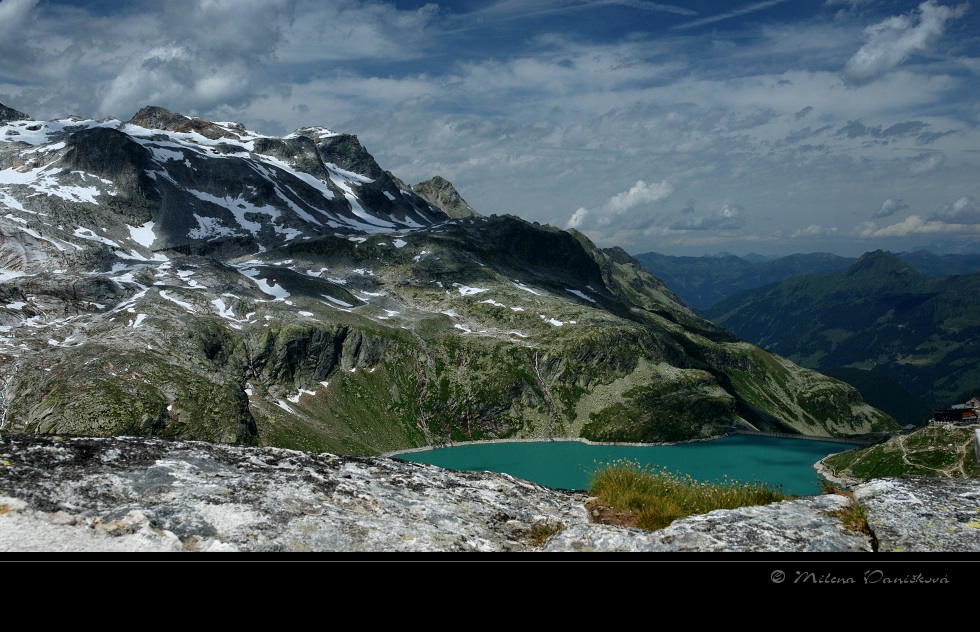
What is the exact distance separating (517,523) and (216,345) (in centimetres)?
19452

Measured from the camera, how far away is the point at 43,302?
176750 millimetres

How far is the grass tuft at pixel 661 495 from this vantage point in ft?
25.4

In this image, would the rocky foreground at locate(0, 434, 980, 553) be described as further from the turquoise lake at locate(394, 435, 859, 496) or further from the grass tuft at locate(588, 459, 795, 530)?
the turquoise lake at locate(394, 435, 859, 496)

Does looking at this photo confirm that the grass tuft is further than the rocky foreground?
Yes

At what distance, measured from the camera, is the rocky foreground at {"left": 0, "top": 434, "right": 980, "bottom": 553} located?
18.9 ft

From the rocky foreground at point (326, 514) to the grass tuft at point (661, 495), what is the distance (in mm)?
496

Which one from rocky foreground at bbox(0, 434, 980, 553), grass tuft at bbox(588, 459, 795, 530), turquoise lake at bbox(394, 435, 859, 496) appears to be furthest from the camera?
turquoise lake at bbox(394, 435, 859, 496)

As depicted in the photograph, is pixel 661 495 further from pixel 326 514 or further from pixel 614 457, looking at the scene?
pixel 614 457

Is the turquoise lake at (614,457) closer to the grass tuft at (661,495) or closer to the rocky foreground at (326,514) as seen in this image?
the grass tuft at (661,495)

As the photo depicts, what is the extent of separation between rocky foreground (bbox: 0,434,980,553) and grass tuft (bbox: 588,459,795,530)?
0.50m

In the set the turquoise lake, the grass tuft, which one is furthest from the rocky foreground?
the turquoise lake

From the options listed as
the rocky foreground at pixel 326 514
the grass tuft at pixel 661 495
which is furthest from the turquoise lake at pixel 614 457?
the rocky foreground at pixel 326 514
